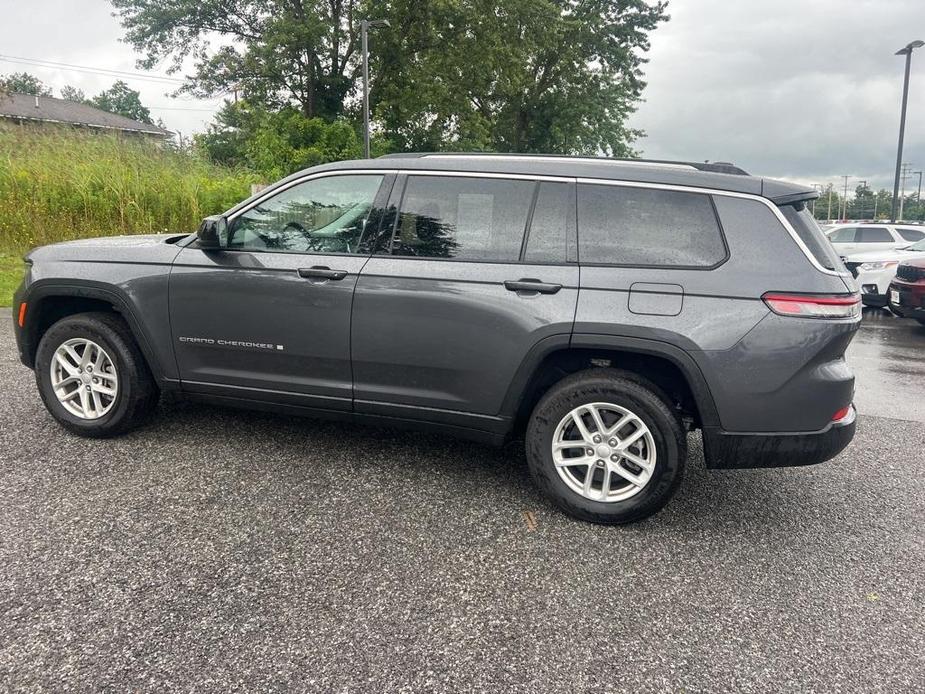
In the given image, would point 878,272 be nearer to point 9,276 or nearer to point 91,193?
point 91,193

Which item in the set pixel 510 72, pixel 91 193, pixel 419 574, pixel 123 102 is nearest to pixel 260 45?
pixel 510 72

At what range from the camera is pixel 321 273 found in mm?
3455

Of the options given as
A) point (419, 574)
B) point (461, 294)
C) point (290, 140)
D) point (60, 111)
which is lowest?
point (419, 574)

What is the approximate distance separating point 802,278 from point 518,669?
2.08m

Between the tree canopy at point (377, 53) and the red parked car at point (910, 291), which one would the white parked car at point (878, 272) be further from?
the tree canopy at point (377, 53)

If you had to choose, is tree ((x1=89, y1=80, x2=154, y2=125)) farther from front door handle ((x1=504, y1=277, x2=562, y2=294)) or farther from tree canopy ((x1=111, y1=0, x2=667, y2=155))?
front door handle ((x1=504, y1=277, x2=562, y2=294))

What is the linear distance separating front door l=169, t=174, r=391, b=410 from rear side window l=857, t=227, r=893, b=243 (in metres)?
15.0

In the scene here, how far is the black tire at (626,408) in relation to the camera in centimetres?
303

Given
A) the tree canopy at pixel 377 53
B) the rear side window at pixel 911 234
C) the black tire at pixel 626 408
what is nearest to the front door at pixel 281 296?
the black tire at pixel 626 408

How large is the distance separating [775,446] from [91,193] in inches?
469

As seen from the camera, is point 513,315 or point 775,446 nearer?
point 775,446

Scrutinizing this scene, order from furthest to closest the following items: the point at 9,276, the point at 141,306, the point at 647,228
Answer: the point at 9,276
the point at 141,306
the point at 647,228

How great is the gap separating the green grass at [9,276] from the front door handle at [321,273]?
676cm

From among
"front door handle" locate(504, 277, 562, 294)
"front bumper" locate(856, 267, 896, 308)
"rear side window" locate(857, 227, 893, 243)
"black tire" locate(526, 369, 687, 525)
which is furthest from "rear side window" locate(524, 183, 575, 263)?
"rear side window" locate(857, 227, 893, 243)
